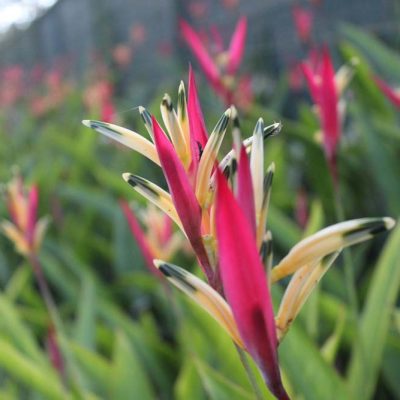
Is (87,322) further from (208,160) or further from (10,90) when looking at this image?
(10,90)

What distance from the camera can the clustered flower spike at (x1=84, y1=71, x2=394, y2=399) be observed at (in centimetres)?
26

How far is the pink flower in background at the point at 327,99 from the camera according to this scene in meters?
0.66

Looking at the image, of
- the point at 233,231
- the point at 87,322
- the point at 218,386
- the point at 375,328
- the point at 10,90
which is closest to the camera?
the point at 233,231

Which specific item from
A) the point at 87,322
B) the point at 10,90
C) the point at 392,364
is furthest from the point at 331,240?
the point at 10,90

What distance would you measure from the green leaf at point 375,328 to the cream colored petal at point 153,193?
469 mm

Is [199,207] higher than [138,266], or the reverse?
[199,207]

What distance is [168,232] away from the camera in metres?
0.94

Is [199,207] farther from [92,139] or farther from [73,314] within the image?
[92,139]

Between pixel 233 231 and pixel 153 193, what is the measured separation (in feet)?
0.26

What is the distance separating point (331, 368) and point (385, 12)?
3359mm

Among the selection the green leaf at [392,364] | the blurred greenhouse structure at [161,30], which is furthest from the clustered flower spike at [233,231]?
the blurred greenhouse structure at [161,30]

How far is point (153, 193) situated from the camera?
315 millimetres

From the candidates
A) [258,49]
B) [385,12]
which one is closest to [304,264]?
[385,12]

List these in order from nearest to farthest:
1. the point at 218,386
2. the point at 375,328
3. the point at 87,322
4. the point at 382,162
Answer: the point at 218,386
the point at 375,328
the point at 87,322
the point at 382,162
